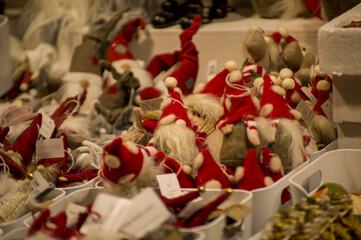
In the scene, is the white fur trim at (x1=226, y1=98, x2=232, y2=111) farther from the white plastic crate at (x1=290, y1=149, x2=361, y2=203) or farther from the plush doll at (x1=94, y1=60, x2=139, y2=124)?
Result: the plush doll at (x1=94, y1=60, x2=139, y2=124)

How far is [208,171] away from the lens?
1.02 meters

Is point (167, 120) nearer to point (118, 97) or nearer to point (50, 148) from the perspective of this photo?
point (50, 148)

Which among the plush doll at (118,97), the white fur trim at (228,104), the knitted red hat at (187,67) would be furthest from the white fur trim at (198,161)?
the plush doll at (118,97)

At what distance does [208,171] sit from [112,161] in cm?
21

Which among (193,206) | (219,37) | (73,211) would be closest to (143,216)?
(193,206)

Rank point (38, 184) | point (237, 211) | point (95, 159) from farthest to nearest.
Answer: point (95, 159), point (38, 184), point (237, 211)

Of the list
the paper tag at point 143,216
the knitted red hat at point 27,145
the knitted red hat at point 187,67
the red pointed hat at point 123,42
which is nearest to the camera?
the paper tag at point 143,216

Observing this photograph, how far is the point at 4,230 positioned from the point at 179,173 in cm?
34

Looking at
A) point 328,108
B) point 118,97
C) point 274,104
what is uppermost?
point 274,104

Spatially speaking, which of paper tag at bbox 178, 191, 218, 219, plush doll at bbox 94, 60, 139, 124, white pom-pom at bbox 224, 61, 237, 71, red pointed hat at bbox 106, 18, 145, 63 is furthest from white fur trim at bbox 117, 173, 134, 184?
red pointed hat at bbox 106, 18, 145, 63

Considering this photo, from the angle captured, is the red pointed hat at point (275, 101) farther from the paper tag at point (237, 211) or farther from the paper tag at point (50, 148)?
the paper tag at point (50, 148)

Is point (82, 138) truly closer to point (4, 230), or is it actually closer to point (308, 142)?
point (4, 230)

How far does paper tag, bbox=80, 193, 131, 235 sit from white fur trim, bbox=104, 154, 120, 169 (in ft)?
0.43

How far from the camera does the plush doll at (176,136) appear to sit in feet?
3.61
